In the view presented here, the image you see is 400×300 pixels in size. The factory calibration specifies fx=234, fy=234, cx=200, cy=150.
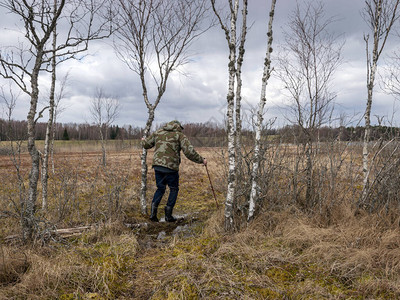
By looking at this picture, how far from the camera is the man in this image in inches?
199

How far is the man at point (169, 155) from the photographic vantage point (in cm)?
506

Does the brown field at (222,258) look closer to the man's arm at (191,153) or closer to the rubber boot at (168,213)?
the rubber boot at (168,213)

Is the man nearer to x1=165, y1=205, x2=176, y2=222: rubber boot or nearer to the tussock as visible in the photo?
x1=165, y1=205, x2=176, y2=222: rubber boot

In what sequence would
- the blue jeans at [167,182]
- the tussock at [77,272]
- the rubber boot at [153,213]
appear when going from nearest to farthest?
the tussock at [77,272]
the blue jeans at [167,182]
the rubber boot at [153,213]

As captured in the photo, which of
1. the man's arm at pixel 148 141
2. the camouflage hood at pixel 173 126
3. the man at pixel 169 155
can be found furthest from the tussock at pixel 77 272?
the camouflage hood at pixel 173 126

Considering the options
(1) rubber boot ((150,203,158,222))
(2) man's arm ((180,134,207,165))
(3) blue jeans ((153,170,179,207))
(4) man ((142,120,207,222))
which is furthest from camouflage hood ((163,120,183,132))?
(1) rubber boot ((150,203,158,222))

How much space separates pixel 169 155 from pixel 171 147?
0.19 meters

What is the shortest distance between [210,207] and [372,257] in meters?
4.08

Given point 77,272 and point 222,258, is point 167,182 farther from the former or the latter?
point 77,272

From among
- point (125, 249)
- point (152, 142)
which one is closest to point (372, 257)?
point (125, 249)

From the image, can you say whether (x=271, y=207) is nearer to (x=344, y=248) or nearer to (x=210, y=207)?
(x=344, y=248)

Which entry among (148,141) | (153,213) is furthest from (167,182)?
(148,141)

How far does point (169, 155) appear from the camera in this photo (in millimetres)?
5086

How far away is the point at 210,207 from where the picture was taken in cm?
668
